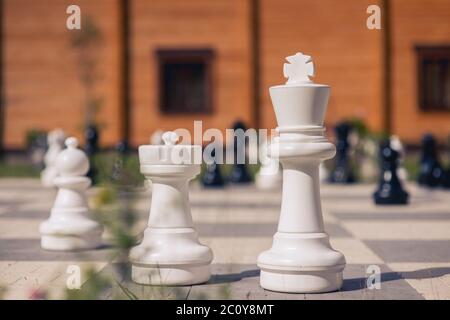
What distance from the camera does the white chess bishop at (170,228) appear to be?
5109 millimetres

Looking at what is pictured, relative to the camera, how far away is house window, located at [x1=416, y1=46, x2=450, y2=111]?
2105 cm

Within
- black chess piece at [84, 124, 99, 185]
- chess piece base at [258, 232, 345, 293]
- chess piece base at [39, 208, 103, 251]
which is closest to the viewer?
chess piece base at [258, 232, 345, 293]

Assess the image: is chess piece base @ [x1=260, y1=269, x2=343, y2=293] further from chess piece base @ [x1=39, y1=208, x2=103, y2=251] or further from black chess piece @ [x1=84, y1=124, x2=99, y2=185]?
black chess piece @ [x1=84, y1=124, x2=99, y2=185]

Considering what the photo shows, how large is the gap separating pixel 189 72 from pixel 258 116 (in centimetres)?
220

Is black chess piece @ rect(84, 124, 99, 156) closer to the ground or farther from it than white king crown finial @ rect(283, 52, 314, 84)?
closer to the ground

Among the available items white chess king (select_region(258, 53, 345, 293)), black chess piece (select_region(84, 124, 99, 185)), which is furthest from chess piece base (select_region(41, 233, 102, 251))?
black chess piece (select_region(84, 124, 99, 185))

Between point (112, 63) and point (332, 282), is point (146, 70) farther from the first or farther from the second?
point (332, 282)

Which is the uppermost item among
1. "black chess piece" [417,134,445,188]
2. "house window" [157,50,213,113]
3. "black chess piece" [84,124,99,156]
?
"house window" [157,50,213,113]

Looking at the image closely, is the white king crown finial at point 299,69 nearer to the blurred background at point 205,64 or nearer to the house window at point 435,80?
the blurred background at point 205,64

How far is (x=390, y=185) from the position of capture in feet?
35.3

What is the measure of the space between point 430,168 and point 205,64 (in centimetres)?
881

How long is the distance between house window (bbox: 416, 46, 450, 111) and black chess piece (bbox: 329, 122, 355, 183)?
6.87 meters

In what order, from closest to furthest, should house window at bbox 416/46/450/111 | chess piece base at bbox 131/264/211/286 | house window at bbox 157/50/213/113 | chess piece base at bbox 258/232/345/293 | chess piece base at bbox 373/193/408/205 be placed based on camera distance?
chess piece base at bbox 258/232/345/293 → chess piece base at bbox 131/264/211/286 → chess piece base at bbox 373/193/408/205 → house window at bbox 416/46/450/111 → house window at bbox 157/50/213/113

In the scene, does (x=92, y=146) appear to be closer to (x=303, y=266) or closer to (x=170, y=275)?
(x=170, y=275)
